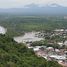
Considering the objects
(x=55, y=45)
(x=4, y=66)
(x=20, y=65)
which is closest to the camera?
(x=4, y=66)

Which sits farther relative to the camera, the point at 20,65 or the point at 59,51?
the point at 59,51

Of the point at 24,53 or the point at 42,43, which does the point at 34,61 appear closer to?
the point at 24,53

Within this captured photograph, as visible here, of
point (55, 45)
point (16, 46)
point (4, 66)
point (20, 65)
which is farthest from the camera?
point (55, 45)

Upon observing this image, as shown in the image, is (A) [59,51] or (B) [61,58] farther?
(A) [59,51]

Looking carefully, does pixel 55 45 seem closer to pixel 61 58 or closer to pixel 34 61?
pixel 61 58

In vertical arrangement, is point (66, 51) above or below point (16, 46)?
below

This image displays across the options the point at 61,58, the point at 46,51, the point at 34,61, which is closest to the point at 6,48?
the point at 34,61

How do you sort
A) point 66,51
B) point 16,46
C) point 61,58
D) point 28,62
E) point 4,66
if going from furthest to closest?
1. point 66,51
2. point 61,58
3. point 16,46
4. point 28,62
5. point 4,66

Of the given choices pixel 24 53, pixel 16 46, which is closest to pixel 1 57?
pixel 24 53

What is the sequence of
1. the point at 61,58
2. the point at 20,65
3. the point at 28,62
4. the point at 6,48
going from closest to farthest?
the point at 20,65, the point at 28,62, the point at 6,48, the point at 61,58
